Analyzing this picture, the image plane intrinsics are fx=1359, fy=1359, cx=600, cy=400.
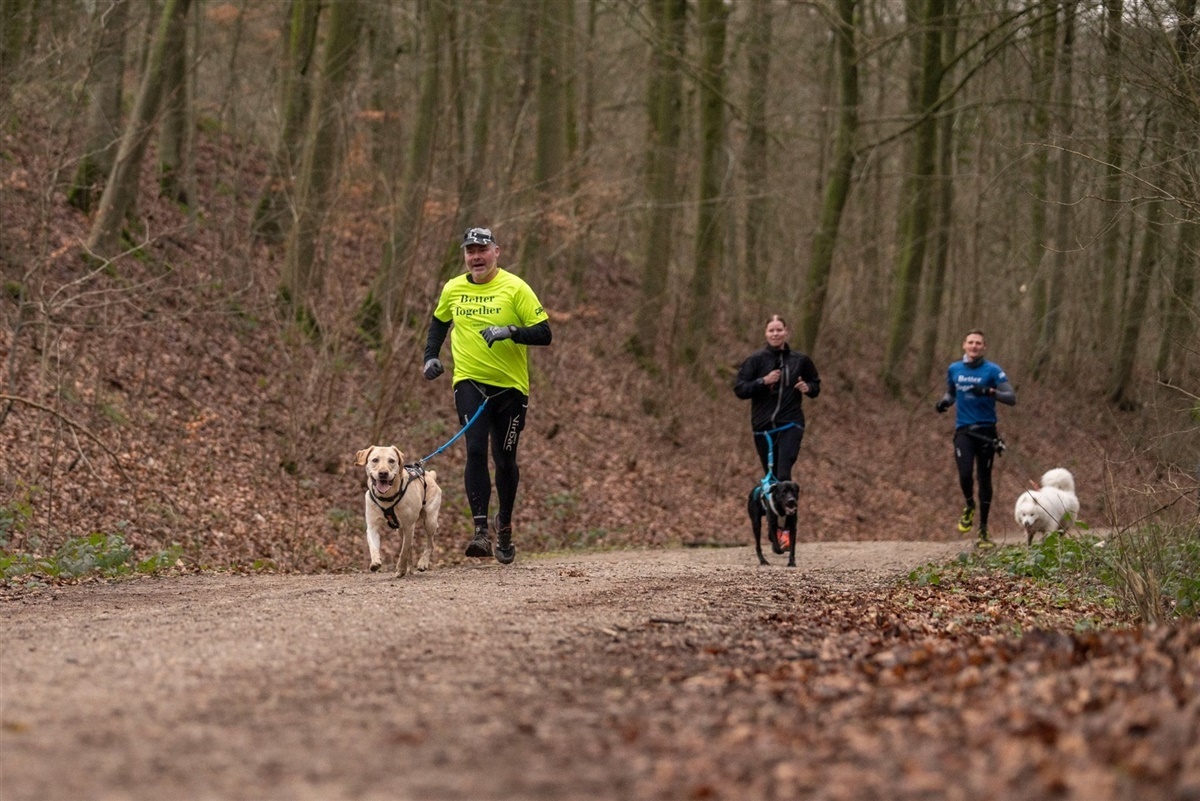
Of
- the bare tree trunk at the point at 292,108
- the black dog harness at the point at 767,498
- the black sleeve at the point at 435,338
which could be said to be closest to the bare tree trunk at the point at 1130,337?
the black dog harness at the point at 767,498

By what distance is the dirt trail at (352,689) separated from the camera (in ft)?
13.6

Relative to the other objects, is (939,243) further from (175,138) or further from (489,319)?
(489,319)

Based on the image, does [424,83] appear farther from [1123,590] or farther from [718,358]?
[1123,590]

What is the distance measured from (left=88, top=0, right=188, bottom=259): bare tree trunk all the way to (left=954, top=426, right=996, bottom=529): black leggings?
1079 cm

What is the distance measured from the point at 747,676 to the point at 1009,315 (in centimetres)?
3606

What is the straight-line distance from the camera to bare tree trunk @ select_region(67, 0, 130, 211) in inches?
773

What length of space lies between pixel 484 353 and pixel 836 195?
614 inches

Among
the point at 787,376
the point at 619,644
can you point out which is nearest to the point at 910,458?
the point at 787,376

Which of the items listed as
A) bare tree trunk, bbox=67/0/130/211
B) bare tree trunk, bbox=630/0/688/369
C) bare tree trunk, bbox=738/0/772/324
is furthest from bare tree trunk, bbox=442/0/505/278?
bare tree trunk, bbox=738/0/772/324

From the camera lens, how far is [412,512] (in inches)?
413

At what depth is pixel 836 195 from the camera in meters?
25.2

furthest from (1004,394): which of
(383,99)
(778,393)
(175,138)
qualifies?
(175,138)

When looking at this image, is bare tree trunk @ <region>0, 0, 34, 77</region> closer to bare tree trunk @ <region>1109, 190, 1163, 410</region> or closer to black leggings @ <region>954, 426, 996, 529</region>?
black leggings @ <region>954, 426, 996, 529</region>

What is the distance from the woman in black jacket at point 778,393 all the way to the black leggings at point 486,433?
9.93 ft
